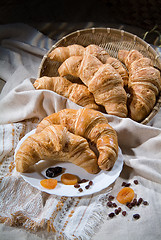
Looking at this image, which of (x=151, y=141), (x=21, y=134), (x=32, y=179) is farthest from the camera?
(x=21, y=134)

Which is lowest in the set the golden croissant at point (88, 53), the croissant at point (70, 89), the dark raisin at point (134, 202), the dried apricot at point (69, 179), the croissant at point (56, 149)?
the dark raisin at point (134, 202)

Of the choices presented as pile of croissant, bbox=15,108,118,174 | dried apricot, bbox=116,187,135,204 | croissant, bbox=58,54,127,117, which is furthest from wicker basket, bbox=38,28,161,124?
dried apricot, bbox=116,187,135,204

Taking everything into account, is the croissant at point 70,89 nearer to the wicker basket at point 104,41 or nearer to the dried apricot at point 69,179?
the wicker basket at point 104,41

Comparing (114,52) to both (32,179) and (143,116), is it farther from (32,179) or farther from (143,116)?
(32,179)

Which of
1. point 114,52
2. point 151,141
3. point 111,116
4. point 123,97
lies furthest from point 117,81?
point 114,52

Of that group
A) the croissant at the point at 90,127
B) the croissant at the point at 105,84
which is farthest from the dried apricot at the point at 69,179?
the croissant at the point at 105,84

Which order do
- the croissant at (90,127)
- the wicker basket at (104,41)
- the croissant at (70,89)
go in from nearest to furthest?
the croissant at (90,127) → the croissant at (70,89) → the wicker basket at (104,41)

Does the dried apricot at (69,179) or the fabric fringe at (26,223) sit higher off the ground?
the dried apricot at (69,179)
